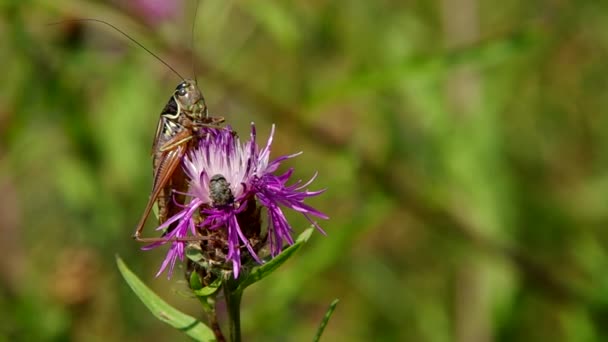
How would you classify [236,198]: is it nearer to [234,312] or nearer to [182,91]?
[234,312]

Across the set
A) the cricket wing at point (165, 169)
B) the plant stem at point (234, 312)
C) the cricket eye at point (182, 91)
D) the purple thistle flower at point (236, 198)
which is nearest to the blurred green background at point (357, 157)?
the cricket eye at point (182, 91)

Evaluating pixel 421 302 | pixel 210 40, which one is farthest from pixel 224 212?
pixel 421 302

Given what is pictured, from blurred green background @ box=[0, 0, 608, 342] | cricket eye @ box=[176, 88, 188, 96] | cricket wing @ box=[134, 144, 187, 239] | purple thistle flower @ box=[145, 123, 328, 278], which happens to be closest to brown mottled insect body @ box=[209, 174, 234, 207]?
purple thistle flower @ box=[145, 123, 328, 278]

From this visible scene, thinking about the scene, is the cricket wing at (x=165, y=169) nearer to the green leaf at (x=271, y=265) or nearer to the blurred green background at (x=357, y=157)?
the green leaf at (x=271, y=265)

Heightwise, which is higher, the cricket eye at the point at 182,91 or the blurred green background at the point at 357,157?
the cricket eye at the point at 182,91

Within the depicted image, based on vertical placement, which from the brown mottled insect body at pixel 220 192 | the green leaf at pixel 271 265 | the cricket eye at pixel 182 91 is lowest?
the green leaf at pixel 271 265

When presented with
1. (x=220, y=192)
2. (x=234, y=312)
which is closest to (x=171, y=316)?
(x=234, y=312)

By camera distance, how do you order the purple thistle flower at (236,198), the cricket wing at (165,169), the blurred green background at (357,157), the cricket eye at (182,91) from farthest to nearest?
the blurred green background at (357,157)
the cricket eye at (182,91)
the cricket wing at (165,169)
the purple thistle flower at (236,198)
